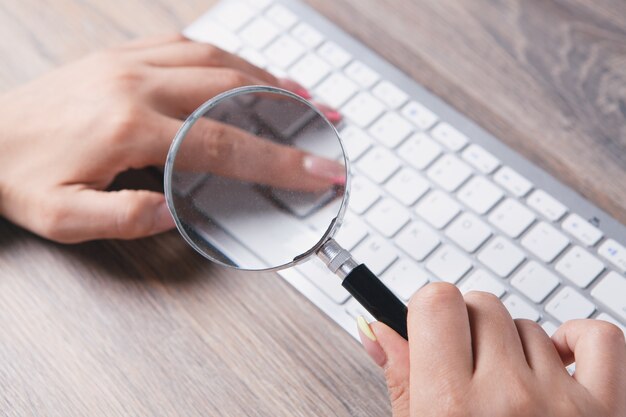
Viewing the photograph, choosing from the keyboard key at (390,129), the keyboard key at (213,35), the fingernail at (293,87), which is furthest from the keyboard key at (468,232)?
the keyboard key at (213,35)

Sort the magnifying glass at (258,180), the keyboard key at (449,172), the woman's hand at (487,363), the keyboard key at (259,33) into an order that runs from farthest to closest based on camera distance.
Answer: the keyboard key at (259,33) → the keyboard key at (449,172) → the magnifying glass at (258,180) → the woman's hand at (487,363)

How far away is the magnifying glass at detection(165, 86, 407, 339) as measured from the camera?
66 cm

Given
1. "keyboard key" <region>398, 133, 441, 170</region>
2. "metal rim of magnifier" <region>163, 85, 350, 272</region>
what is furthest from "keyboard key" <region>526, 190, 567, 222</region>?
"metal rim of magnifier" <region>163, 85, 350, 272</region>

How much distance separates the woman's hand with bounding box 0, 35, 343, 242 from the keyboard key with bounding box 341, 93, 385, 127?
3 cm

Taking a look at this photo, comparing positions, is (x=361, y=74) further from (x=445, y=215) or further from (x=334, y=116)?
(x=445, y=215)

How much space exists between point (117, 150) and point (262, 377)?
0.29 metres

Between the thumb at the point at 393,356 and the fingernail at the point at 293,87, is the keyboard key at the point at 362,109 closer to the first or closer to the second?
the fingernail at the point at 293,87

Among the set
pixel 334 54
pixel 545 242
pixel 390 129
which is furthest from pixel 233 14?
pixel 545 242

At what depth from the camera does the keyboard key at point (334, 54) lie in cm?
84

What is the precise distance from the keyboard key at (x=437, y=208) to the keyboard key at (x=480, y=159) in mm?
52

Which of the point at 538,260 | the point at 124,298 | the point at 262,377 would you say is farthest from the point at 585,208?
the point at 124,298

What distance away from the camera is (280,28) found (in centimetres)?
87

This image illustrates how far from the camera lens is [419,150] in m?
0.78

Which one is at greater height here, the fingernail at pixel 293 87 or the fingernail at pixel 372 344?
the fingernail at pixel 293 87
